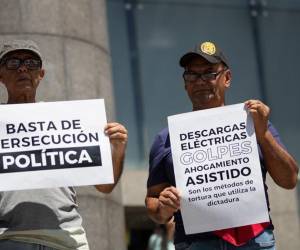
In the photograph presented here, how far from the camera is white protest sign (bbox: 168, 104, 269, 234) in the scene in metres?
5.46

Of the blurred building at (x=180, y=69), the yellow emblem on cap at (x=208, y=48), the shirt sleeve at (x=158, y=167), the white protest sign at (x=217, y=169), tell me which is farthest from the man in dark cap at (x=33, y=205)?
the blurred building at (x=180, y=69)

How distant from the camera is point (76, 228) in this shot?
17.7 feet

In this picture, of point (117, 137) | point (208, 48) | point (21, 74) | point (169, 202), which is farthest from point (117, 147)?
point (208, 48)

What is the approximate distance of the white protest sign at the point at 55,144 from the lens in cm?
545

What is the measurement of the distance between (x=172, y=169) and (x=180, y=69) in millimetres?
8502

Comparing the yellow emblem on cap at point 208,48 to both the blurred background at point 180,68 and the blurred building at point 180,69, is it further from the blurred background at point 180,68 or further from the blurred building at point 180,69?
the blurred building at point 180,69

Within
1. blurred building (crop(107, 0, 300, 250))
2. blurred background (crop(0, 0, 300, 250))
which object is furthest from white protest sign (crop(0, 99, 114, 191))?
blurred building (crop(107, 0, 300, 250))

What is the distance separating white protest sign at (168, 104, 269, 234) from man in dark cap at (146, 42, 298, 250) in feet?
0.19

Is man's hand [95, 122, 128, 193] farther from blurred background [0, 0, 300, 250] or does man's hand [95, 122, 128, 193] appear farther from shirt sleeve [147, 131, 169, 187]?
blurred background [0, 0, 300, 250]

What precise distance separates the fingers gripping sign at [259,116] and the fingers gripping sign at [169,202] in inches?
21.6

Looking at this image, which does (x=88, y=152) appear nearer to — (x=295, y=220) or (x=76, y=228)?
(x=76, y=228)

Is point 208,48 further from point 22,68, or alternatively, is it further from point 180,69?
point 180,69

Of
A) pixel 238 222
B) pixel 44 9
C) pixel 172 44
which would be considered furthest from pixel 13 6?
pixel 172 44

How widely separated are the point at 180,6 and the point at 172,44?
2.16 ft
